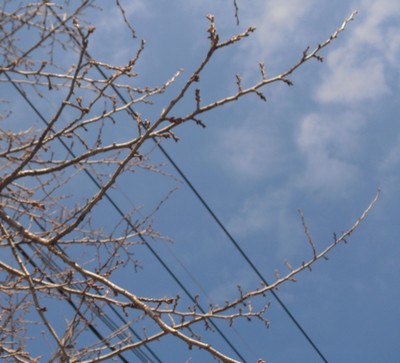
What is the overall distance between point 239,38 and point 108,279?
166 centimetres

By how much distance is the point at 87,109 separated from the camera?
3.69 meters

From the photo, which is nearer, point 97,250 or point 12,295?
point 97,250

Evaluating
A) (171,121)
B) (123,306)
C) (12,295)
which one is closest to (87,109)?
(171,121)

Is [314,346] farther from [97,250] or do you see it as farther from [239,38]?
[239,38]

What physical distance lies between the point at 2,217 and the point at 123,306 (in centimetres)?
85

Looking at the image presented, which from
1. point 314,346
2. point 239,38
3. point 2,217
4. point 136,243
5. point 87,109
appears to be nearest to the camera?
point 239,38

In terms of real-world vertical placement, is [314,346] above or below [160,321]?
above

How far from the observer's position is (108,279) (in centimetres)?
423

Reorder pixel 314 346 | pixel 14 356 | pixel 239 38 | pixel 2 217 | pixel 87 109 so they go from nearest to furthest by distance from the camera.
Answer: pixel 239 38 < pixel 87 109 < pixel 2 217 < pixel 14 356 < pixel 314 346

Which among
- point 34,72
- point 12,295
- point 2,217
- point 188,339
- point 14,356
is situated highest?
point 34,72

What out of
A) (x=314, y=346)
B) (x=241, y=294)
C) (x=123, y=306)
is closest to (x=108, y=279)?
(x=123, y=306)

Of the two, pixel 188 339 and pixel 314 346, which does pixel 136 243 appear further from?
pixel 314 346

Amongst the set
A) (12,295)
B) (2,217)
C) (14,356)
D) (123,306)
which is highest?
(12,295)

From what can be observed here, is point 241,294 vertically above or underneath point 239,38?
underneath
